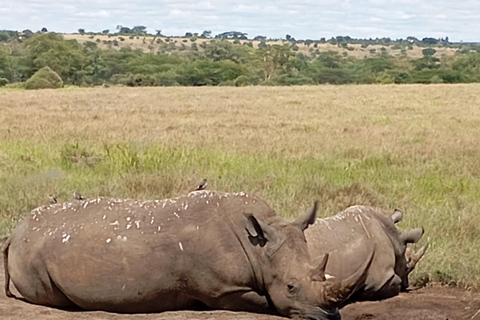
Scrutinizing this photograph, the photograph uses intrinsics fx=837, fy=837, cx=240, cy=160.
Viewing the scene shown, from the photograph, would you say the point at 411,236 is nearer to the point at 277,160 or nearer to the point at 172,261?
the point at 172,261

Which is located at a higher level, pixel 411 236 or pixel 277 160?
pixel 411 236

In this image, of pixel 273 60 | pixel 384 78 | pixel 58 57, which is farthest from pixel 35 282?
pixel 273 60

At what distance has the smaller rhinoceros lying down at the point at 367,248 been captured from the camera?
680 centimetres

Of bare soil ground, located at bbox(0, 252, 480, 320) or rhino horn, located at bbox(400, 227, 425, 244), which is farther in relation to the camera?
rhino horn, located at bbox(400, 227, 425, 244)

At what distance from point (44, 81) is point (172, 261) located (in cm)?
4355

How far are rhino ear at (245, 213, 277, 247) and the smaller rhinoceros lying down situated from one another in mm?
578

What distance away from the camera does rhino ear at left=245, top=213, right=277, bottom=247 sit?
6188 mm

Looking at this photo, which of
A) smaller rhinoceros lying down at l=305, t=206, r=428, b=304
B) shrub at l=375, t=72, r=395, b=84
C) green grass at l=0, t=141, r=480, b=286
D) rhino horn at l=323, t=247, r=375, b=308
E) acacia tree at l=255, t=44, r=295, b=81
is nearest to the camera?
rhino horn at l=323, t=247, r=375, b=308

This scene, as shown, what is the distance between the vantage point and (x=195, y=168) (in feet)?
41.8

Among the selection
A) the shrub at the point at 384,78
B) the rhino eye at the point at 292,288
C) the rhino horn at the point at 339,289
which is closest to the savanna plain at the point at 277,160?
the rhino horn at the point at 339,289

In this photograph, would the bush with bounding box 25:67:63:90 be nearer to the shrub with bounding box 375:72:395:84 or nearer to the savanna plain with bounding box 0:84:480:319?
the shrub with bounding box 375:72:395:84

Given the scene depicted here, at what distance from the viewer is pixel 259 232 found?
6203 millimetres

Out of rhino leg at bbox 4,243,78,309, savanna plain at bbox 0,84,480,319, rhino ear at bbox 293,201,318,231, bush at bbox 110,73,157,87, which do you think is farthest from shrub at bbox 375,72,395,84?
rhino leg at bbox 4,243,78,309

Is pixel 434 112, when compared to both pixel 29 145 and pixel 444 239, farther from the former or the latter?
pixel 444 239
